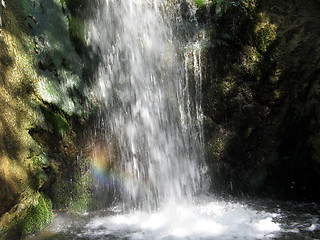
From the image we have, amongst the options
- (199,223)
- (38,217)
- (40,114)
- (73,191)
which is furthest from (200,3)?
(38,217)

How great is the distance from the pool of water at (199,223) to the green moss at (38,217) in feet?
0.36

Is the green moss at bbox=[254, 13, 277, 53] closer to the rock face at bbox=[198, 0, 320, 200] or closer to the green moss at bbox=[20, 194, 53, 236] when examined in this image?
the rock face at bbox=[198, 0, 320, 200]

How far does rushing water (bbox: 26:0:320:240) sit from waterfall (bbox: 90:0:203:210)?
17 mm

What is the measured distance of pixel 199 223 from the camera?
4527mm

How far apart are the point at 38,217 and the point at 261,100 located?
4.06 metres

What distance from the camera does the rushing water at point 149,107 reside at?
18.1 feet

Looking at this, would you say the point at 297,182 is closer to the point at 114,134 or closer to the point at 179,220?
the point at 179,220

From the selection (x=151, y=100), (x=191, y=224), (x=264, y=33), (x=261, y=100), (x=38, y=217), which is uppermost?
(x=264, y=33)

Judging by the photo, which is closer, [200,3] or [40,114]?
[40,114]

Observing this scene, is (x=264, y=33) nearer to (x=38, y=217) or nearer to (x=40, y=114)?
(x=40, y=114)

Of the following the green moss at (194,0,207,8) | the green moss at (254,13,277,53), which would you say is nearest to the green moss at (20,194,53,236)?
the green moss at (194,0,207,8)

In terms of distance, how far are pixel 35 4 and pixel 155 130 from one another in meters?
2.81

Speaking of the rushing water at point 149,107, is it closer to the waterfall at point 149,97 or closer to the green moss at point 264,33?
the waterfall at point 149,97

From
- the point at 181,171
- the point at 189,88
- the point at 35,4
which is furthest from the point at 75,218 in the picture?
the point at 35,4
